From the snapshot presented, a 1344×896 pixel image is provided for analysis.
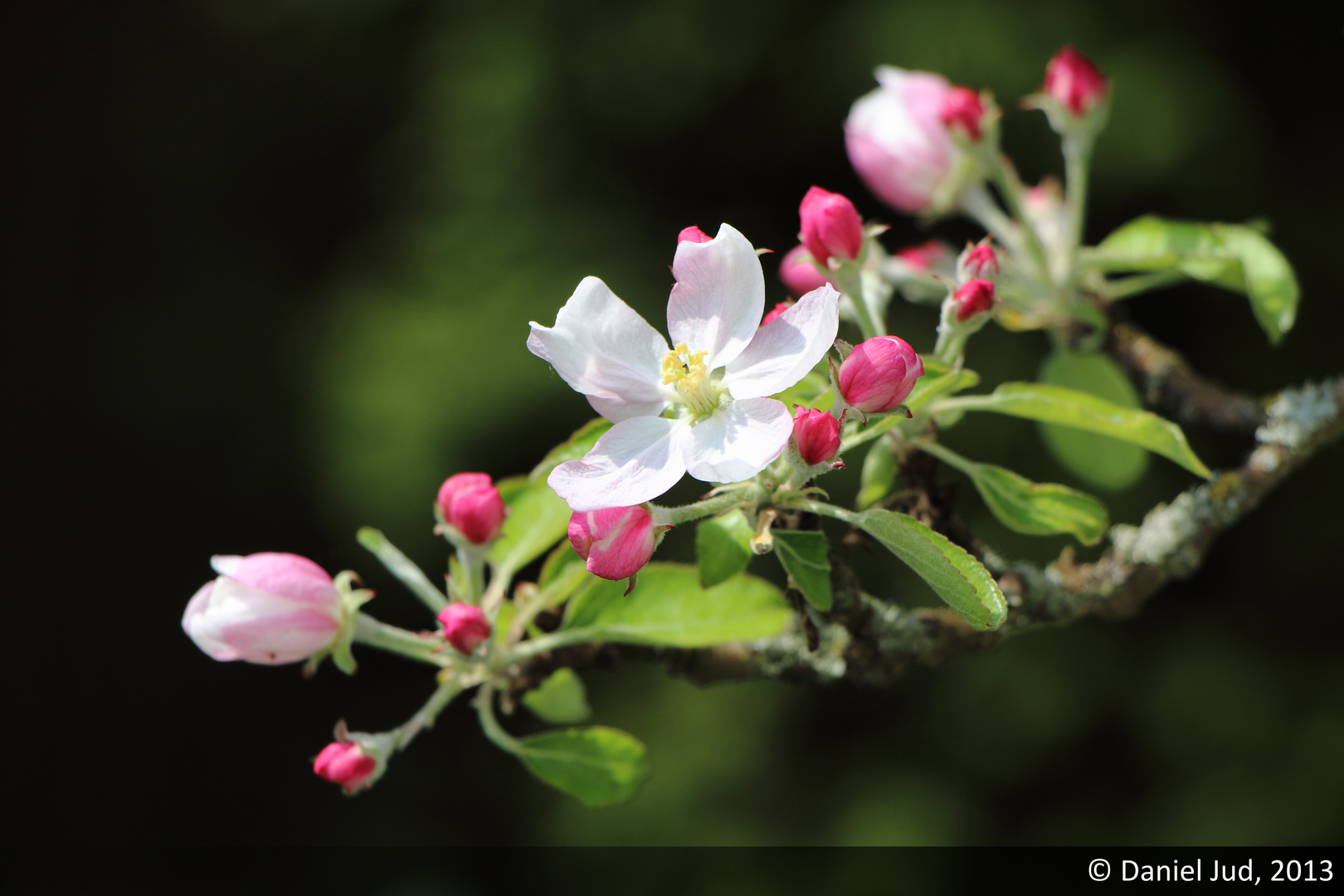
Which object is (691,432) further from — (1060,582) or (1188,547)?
(1188,547)

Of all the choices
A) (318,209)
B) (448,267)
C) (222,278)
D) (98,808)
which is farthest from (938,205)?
(98,808)

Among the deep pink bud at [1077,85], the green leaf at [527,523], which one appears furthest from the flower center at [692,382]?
the deep pink bud at [1077,85]

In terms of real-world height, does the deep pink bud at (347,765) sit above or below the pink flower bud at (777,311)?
below

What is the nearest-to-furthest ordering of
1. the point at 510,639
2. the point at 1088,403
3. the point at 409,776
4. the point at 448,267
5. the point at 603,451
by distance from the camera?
1. the point at 603,451
2. the point at 1088,403
3. the point at 510,639
4. the point at 448,267
5. the point at 409,776

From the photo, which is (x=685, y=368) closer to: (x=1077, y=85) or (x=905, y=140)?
(x=905, y=140)

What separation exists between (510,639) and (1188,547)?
763mm

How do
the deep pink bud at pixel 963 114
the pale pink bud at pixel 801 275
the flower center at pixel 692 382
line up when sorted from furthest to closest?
the deep pink bud at pixel 963 114, the pale pink bud at pixel 801 275, the flower center at pixel 692 382

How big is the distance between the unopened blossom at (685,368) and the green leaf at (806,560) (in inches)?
5.2

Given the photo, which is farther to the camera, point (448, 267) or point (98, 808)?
point (98, 808)

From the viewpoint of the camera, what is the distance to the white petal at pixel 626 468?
30.0 inches

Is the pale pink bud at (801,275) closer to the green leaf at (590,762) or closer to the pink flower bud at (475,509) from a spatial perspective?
the pink flower bud at (475,509)

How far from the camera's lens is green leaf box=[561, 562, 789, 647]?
104cm

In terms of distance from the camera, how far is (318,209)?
389cm

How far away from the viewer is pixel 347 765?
0.99 metres
